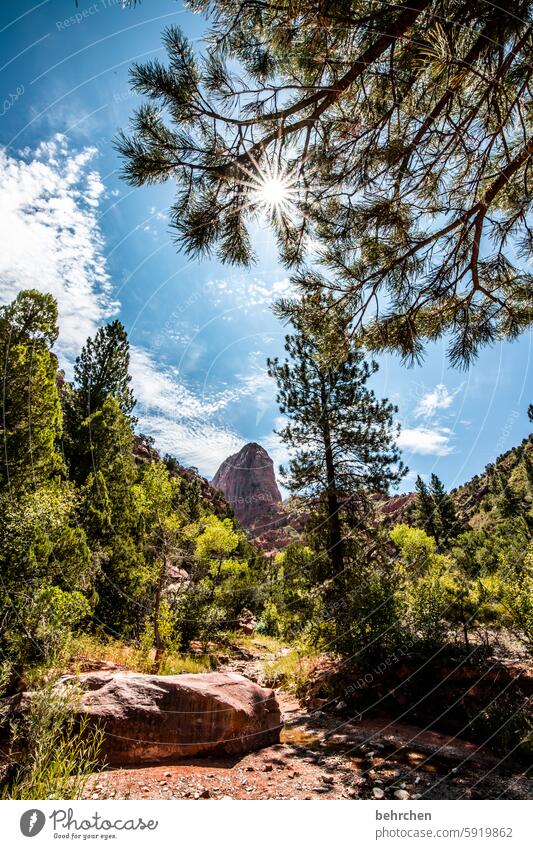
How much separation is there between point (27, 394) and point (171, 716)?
576cm

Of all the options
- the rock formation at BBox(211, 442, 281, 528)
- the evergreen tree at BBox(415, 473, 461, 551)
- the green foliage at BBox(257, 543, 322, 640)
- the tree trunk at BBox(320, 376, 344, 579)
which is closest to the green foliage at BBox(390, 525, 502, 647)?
the tree trunk at BBox(320, 376, 344, 579)

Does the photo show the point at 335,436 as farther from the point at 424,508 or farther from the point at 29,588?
Result: the point at 424,508

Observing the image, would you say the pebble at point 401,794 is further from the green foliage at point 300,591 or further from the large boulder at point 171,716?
the green foliage at point 300,591

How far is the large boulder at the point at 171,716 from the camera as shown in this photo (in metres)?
3.88

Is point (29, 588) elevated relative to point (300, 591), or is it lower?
elevated

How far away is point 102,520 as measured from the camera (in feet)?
40.5

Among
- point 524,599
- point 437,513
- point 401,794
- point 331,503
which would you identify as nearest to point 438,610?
point 524,599

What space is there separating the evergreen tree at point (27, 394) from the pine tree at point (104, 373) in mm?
8644

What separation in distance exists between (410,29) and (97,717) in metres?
7.03

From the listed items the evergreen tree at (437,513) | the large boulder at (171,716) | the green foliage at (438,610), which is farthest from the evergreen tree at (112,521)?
the evergreen tree at (437,513)

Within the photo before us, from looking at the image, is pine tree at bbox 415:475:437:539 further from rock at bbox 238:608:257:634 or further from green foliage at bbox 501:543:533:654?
green foliage at bbox 501:543:533:654

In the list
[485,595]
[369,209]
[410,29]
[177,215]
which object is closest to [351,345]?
[369,209]

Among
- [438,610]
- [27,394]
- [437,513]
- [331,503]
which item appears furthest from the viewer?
[437,513]

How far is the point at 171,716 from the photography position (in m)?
4.29
